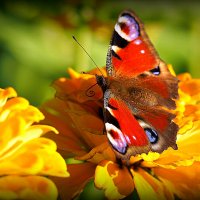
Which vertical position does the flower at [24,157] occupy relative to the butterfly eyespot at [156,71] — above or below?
above

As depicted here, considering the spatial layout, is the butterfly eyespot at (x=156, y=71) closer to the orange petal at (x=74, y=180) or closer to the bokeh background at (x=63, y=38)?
the orange petal at (x=74, y=180)

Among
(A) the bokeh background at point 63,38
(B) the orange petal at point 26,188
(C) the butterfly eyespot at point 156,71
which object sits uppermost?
(B) the orange petal at point 26,188

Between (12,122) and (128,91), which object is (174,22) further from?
(12,122)

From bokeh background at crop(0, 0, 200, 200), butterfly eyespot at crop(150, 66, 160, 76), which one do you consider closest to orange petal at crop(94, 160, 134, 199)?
butterfly eyespot at crop(150, 66, 160, 76)

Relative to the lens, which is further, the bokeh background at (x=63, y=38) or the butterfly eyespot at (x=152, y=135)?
the bokeh background at (x=63, y=38)

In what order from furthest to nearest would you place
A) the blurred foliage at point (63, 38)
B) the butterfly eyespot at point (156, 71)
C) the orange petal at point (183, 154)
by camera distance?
the blurred foliage at point (63, 38)
the butterfly eyespot at point (156, 71)
the orange petal at point (183, 154)

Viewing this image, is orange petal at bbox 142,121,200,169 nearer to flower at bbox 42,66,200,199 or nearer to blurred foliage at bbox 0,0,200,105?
flower at bbox 42,66,200,199

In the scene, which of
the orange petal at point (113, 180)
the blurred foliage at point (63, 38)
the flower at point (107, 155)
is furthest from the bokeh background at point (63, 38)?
the orange petal at point (113, 180)

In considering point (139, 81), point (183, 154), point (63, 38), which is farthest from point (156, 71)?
point (63, 38)
